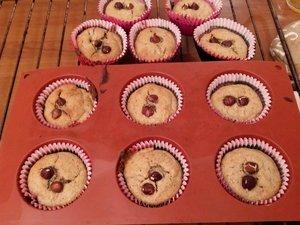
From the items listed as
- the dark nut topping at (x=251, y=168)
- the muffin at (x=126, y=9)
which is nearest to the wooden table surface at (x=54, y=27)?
the muffin at (x=126, y=9)

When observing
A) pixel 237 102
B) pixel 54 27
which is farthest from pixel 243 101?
pixel 54 27

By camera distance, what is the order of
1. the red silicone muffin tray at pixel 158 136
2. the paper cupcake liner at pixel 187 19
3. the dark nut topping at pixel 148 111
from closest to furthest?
the red silicone muffin tray at pixel 158 136, the dark nut topping at pixel 148 111, the paper cupcake liner at pixel 187 19

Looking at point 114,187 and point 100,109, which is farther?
point 100,109

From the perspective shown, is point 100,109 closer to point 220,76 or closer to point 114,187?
point 114,187

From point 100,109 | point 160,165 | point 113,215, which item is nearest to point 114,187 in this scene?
point 113,215

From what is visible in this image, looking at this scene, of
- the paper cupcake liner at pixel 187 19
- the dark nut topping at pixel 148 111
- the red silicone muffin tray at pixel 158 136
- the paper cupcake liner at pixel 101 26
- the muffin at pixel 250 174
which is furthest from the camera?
the paper cupcake liner at pixel 187 19

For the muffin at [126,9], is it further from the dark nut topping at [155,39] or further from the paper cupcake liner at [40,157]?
the paper cupcake liner at [40,157]

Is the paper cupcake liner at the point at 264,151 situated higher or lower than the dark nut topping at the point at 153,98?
lower
